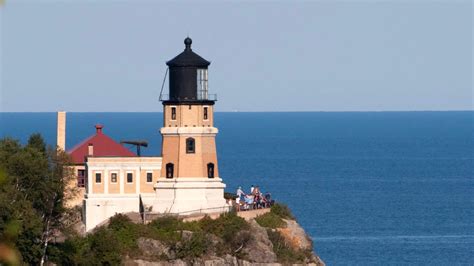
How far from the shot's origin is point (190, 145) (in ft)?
178

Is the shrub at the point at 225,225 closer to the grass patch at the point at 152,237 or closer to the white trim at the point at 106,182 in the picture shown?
the grass patch at the point at 152,237

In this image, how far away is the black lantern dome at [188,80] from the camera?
178 feet

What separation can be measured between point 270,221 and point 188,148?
3.58 metres

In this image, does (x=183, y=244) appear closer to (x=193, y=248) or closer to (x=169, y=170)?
(x=193, y=248)

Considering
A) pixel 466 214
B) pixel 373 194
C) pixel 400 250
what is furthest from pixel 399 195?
pixel 400 250

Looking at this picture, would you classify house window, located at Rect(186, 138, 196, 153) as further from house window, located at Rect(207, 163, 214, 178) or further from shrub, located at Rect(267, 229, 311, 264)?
shrub, located at Rect(267, 229, 311, 264)

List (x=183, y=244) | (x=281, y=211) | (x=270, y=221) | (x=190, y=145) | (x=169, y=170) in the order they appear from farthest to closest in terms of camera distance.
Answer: (x=281, y=211), (x=169, y=170), (x=190, y=145), (x=270, y=221), (x=183, y=244)

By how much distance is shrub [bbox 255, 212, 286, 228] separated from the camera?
52.8 meters

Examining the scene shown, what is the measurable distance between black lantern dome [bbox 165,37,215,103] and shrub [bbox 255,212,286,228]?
13.6 feet

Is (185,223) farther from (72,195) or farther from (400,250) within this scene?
(400,250)

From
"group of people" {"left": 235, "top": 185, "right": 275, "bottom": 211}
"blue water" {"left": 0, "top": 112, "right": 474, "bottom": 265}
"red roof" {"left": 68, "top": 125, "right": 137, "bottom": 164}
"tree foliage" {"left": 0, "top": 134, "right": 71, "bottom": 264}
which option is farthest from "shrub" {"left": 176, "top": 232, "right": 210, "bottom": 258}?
"blue water" {"left": 0, "top": 112, "right": 474, "bottom": 265}

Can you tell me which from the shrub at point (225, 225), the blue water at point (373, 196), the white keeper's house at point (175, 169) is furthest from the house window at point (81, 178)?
the blue water at point (373, 196)

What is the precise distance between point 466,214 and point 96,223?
48.1 metres

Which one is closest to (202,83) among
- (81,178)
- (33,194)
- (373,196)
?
(81,178)
